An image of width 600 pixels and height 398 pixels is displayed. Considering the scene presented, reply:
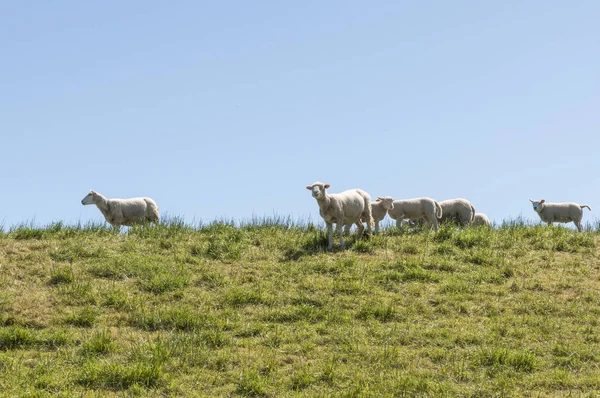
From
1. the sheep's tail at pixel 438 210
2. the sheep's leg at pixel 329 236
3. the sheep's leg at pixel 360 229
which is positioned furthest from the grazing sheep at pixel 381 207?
the sheep's leg at pixel 329 236

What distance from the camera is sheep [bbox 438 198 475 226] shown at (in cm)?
2452

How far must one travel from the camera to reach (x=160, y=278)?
52.7ft

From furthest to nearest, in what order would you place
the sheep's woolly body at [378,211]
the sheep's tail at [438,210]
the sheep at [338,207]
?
the sheep's tail at [438,210], the sheep's woolly body at [378,211], the sheep at [338,207]

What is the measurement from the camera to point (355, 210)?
19875 millimetres

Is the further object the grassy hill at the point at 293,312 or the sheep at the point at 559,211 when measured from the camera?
the sheep at the point at 559,211

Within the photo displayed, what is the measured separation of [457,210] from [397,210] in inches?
116

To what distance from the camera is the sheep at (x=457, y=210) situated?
24516 millimetres

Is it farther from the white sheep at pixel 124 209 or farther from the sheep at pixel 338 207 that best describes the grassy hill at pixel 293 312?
the white sheep at pixel 124 209

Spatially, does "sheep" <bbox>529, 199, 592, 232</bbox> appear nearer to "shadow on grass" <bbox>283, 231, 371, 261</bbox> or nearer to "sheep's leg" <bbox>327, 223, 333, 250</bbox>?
"shadow on grass" <bbox>283, 231, 371, 261</bbox>

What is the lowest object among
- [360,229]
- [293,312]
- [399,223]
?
[293,312]

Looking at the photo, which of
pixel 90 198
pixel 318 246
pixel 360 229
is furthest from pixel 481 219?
pixel 90 198

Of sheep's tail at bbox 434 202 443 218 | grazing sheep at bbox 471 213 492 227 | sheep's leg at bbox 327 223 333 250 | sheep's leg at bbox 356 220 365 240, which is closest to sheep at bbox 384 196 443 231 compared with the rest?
sheep's tail at bbox 434 202 443 218

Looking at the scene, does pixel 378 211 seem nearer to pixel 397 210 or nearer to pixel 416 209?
pixel 397 210

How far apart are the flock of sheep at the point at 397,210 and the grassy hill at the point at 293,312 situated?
2.30ft
